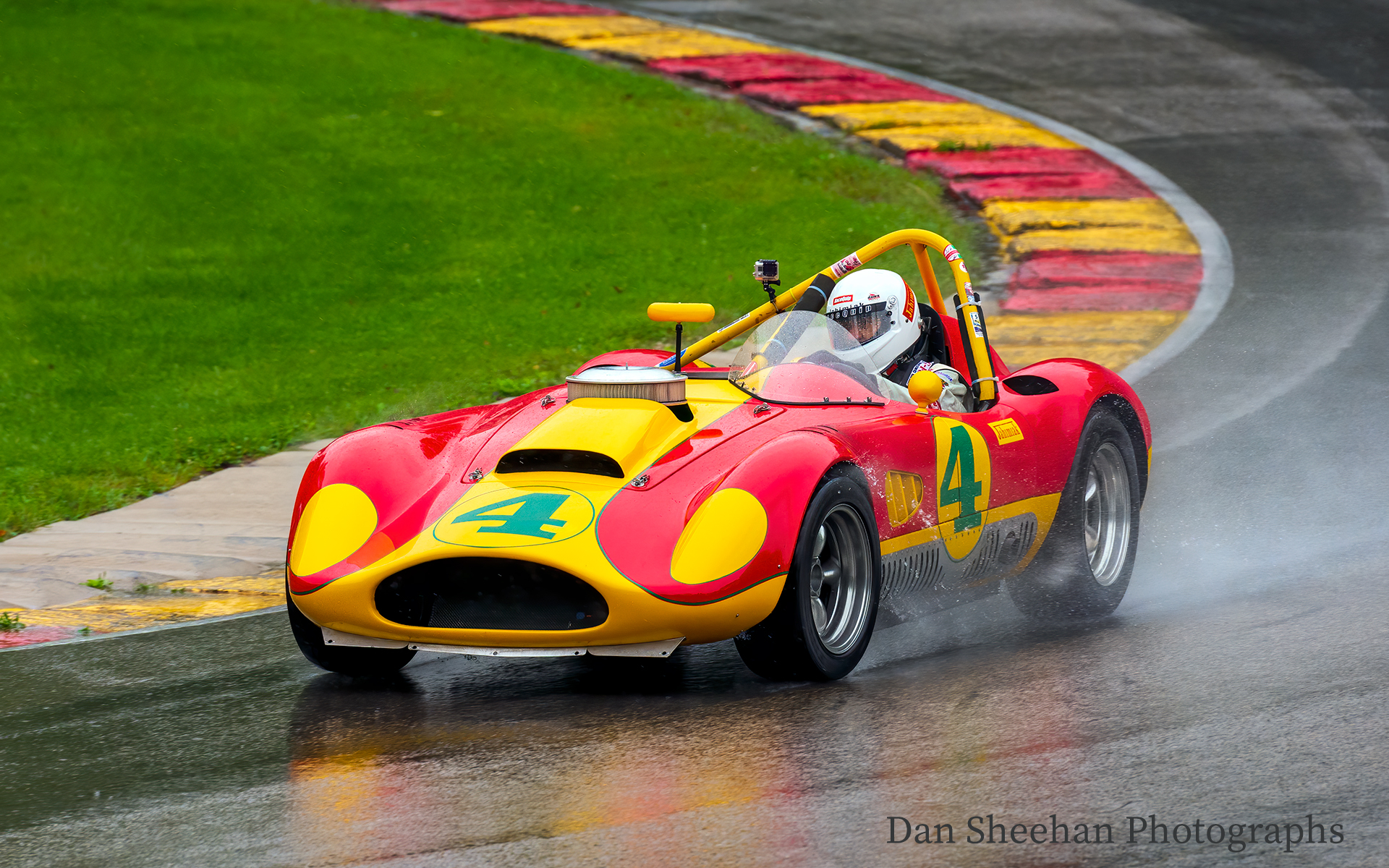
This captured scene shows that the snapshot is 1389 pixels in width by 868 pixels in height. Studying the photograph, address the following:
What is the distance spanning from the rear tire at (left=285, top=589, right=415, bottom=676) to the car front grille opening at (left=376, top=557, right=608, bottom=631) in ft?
1.37

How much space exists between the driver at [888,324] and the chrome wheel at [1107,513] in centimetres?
80

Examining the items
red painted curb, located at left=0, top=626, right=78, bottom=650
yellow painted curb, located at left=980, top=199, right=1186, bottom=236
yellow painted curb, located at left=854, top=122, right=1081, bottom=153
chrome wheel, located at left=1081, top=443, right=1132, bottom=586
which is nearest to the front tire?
chrome wheel, located at left=1081, top=443, right=1132, bottom=586

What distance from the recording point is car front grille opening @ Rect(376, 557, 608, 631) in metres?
5.58

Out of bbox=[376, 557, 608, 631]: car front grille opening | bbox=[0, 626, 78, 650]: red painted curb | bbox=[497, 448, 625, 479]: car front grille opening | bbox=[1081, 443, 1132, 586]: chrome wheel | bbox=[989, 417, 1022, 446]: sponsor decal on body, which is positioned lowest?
bbox=[0, 626, 78, 650]: red painted curb

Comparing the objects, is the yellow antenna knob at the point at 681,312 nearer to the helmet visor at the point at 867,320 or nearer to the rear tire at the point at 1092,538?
the helmet visor at the point at 867,320

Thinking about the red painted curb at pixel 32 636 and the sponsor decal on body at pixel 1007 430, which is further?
the red painted curb at pixel 32 636

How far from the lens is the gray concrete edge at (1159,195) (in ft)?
40.3

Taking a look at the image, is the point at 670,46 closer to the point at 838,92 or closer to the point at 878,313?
the point at 838,92

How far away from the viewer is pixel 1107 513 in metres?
7.72

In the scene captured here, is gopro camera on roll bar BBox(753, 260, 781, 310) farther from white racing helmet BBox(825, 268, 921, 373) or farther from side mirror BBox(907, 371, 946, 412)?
side mirror BBox(907, 371, 946, 412)

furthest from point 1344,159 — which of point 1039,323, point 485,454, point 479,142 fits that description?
point 485,454

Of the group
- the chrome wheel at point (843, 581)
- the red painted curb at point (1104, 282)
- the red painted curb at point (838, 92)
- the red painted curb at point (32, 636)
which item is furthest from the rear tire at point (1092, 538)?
the red painted curb at point (838, 92)

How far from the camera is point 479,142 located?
18875 mm

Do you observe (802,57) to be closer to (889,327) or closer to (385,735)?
(889,327)
